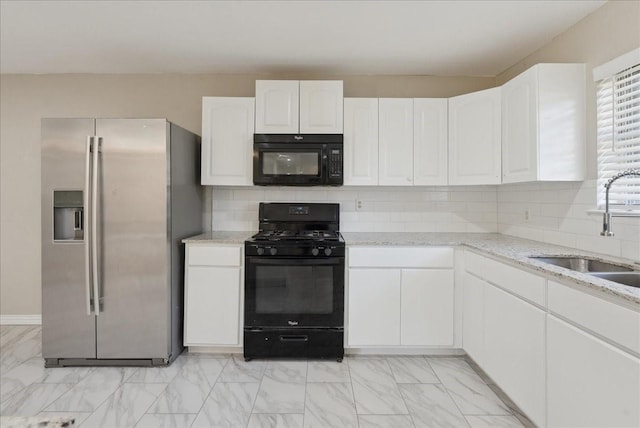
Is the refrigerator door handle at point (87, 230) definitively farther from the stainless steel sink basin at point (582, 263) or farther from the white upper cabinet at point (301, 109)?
the stainless steel sink basin at point (582, 263)

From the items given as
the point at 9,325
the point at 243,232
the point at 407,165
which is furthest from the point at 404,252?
the point at 9,325

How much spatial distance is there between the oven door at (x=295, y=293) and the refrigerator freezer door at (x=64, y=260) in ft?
3.78

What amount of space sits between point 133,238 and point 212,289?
67 centimetres

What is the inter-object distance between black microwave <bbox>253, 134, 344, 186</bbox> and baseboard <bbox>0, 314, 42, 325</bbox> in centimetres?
260

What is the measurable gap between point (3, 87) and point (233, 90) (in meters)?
2.21

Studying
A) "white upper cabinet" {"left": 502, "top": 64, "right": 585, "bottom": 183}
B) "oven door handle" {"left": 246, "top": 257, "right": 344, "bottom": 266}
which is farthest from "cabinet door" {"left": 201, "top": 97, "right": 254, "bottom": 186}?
"white upper cabinet" {"left": 502, "top": 64, "right": 585, "bottom": 183}

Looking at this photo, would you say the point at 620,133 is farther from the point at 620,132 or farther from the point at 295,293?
the point at 295,293

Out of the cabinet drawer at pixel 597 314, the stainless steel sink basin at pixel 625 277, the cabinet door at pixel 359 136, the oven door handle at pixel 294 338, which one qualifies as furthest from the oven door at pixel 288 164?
the stainless steel sink basin at pixel 625 277

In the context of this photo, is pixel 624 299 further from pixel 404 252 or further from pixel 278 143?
pixel 278 143

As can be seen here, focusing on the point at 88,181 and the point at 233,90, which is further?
the point at 233,90

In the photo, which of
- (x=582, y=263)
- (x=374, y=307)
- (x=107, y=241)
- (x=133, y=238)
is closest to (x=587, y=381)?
(x=582, y=263)

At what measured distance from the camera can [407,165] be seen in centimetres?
287

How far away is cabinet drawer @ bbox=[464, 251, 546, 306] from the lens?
5.43 feet

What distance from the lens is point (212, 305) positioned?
258cm
